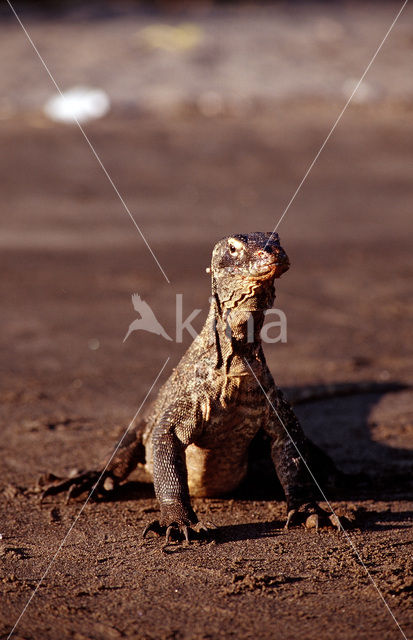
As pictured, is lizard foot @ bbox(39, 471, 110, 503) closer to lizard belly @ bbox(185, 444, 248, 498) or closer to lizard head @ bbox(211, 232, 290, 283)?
lizard belly @ bbox(185, 444, 248, 498)

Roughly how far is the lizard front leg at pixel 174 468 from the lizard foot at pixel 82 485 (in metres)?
0.75

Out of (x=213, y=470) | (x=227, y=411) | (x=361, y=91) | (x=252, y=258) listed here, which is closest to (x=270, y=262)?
(x=252, y=258)

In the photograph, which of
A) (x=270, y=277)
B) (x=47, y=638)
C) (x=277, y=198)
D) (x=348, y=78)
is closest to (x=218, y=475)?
(x=270, y=277)

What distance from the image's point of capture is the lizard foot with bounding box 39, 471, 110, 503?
5547 mm

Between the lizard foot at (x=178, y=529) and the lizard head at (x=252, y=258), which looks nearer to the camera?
the lizard head at (x=252, y=258)

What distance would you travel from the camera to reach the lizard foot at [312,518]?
16.3 ft

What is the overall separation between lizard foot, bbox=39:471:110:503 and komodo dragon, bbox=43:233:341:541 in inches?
22.5

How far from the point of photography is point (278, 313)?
10375mm

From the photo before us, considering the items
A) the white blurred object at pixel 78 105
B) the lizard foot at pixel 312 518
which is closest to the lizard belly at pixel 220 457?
the lizard foot at pixel 312 518

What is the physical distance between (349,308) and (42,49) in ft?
39.6

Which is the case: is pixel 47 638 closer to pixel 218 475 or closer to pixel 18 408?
pixel 218 475

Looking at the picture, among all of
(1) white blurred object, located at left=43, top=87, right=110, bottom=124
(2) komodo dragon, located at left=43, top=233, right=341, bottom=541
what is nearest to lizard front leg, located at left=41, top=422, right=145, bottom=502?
(2) komodo dragon, located at left=43, top=233, right=341, bottom=541

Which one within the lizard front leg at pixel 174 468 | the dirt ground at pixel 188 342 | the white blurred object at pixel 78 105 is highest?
the white blurred object at pixel 78 105

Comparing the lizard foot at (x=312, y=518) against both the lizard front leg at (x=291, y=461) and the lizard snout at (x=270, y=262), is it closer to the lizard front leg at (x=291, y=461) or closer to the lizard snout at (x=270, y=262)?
the lizard front leg at (x=291, y=461)
